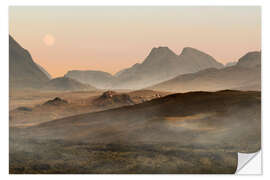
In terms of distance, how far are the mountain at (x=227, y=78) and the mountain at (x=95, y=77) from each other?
2.66ft

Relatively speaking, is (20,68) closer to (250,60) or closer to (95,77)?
(95,77)

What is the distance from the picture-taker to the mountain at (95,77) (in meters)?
4.86

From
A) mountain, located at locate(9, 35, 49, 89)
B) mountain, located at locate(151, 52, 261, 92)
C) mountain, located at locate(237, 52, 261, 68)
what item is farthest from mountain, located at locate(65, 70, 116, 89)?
mountain, located at locate(237, 52, 261, 68)

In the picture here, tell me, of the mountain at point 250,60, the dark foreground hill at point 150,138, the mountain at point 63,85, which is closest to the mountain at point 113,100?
the dark foreground hill at point 150,138

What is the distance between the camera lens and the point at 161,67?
4984 millimetres

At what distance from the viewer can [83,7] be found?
5.00 m

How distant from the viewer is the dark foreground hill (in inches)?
180

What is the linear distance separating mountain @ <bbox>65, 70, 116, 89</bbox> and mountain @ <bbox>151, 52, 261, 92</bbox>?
810 millimetres

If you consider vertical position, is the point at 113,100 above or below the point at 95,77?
below

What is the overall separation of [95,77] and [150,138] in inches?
49.5

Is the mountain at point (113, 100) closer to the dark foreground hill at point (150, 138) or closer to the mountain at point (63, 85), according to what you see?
the dark foreground hill at point (150, 138)

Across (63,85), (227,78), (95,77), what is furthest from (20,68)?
(227,78)

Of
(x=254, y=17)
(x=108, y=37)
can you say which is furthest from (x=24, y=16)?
(x=254, y=17)
